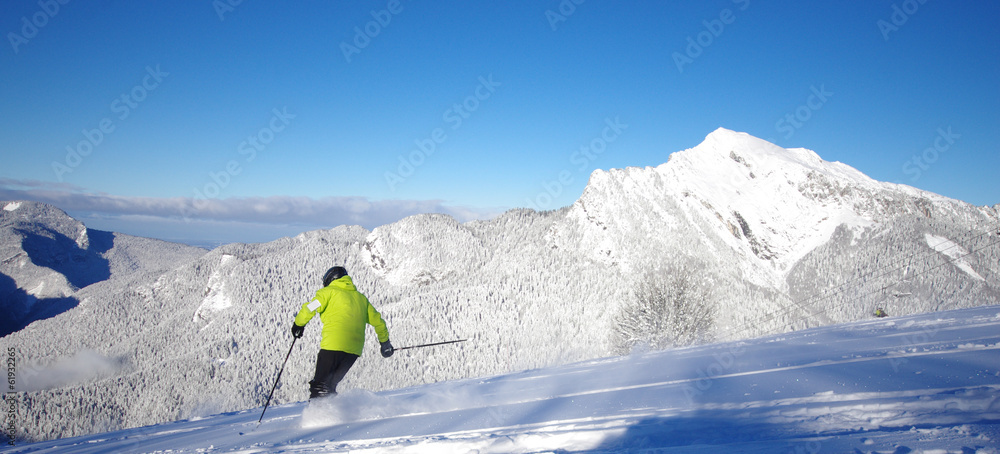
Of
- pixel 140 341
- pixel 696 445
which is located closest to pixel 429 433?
pixel 696 445

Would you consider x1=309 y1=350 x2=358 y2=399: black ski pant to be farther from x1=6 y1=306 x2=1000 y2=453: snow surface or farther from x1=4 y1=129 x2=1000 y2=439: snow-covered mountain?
x1=4 y1=129 x2=1000 y2=439: snow-covered mountain

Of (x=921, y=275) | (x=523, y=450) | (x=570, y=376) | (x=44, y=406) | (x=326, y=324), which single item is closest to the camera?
(x=523, y=450)

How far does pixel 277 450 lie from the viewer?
172 inches

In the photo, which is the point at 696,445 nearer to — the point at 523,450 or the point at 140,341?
the point at 523,450

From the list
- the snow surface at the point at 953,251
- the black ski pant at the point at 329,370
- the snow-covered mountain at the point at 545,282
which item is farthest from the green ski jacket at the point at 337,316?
the snow surface at the point at 953,251

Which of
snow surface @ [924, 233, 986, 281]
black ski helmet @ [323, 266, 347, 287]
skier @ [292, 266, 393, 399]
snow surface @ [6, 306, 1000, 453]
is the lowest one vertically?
snow surface @ [6, 306, 1000, 453]

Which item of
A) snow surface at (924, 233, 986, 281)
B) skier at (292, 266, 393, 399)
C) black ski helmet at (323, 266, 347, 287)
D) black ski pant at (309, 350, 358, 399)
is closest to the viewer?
black ski pant at (309, 350, 358, 399)

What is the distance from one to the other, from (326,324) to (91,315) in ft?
768

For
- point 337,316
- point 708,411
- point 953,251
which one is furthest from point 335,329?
point 953,251

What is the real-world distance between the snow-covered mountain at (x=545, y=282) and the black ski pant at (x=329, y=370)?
61.9m

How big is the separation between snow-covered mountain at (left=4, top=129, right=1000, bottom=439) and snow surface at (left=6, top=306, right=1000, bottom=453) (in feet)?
201

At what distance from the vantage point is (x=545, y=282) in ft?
408

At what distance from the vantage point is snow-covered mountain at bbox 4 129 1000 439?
292 ft

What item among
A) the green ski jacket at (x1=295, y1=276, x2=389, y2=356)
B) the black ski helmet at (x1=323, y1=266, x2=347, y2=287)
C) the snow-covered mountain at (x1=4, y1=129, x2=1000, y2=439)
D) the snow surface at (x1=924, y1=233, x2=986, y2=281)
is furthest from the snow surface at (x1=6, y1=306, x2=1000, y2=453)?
the snow surface at (x1=924, y1=233, x2=986, y2=281)
